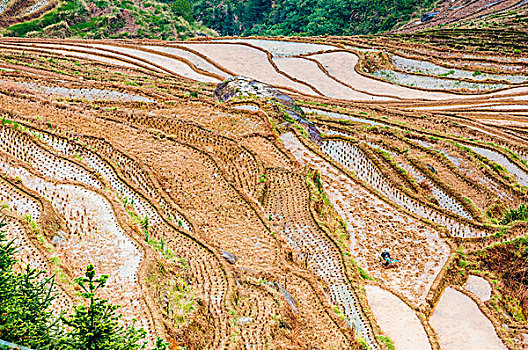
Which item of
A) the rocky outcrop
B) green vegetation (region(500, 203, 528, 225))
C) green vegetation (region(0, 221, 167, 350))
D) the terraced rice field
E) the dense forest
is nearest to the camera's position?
green vegetation (region(0, 221, 167, 350))

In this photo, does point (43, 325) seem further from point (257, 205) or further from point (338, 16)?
point (338, 16)

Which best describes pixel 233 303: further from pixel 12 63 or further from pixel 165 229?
pixel 12 63

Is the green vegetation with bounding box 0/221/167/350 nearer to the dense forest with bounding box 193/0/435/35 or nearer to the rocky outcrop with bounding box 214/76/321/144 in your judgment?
the rocky outcrop with bounding box 214/76/321/144

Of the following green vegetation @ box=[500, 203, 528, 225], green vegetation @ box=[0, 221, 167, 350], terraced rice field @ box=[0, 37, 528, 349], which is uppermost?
green vegetation @ box=[0, 221, 167, 350]

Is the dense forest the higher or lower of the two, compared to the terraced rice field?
higher

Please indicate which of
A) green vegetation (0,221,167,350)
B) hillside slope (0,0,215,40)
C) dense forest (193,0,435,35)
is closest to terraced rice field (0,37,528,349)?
green vegetation (0,221,167,350)

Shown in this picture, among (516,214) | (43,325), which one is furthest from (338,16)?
(43,325)
